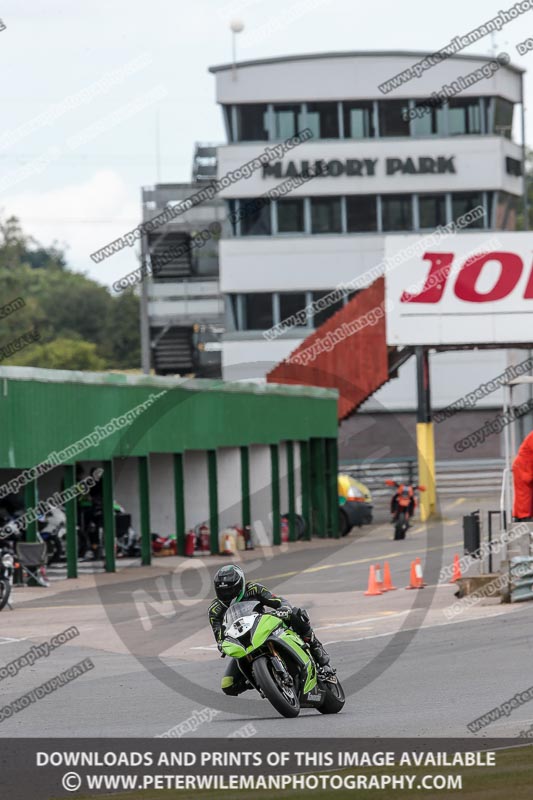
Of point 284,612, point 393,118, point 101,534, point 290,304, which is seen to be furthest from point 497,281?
point 284,612

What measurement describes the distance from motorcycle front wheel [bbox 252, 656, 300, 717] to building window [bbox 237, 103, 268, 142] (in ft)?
189

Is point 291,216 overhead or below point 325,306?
overhead

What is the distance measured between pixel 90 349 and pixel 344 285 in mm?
39241

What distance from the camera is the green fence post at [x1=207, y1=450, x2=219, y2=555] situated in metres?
36.7

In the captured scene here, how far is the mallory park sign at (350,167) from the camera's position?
68438mm

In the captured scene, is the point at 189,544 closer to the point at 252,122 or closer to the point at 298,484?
the point at 298,484

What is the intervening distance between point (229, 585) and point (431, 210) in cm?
5757

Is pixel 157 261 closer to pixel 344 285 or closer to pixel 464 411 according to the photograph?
pixel 344 285

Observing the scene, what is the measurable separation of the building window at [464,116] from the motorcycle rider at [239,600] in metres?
58.3

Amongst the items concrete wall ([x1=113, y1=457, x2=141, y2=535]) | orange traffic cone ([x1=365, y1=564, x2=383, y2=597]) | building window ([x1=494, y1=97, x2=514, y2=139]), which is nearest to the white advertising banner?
concrete wall ([x1=113, y1=457, x2=141, y2=535])

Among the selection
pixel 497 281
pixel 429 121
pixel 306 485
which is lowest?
pixel 306 485

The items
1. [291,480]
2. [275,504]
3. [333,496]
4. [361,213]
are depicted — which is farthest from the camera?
[361,213]

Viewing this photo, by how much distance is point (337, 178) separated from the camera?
6862 cm

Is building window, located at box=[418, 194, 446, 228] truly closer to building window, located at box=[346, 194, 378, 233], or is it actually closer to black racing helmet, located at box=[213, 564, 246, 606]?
building window, located at box=[346, 194, 378, 233]
